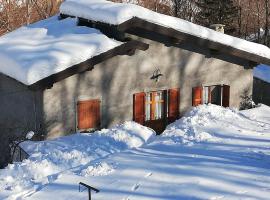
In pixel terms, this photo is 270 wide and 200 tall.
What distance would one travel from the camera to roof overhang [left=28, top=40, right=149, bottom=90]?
13469 millimetres

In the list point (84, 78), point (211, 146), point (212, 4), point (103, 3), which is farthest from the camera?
point (212, 4)

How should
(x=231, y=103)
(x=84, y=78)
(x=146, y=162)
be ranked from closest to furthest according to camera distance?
1. (x=146, y=162)
2. (x=84, y=78)
3. (x=231, y=103)

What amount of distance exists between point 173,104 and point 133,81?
1.98m

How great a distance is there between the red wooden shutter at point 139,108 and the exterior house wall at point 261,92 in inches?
349

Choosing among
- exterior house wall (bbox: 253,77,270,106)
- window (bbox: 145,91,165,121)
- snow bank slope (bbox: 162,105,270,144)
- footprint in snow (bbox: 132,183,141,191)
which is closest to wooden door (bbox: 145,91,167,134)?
window (bbox: 145,91,165,121)

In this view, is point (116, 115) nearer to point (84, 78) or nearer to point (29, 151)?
point (84, 78)

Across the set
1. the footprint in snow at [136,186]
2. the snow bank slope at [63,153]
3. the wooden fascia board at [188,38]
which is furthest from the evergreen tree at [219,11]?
the footprint in snow at [136,186]

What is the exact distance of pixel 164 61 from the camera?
1683cm

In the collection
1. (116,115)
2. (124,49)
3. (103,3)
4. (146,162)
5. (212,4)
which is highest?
(212,4)

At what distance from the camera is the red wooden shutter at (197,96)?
58.1 feet

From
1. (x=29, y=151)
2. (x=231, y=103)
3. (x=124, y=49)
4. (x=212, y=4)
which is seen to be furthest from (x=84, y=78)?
(x=212, y=4)

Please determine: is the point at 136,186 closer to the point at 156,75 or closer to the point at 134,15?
the point at 134,15

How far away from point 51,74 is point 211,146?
16.8ft

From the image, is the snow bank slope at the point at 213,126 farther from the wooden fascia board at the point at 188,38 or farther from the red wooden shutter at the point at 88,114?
the red wooden shutter at the point at 88,114
